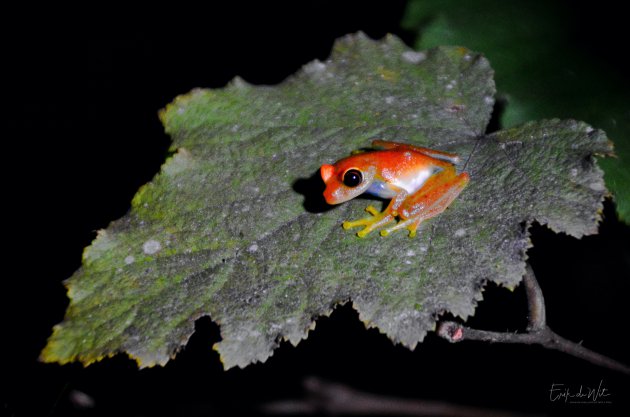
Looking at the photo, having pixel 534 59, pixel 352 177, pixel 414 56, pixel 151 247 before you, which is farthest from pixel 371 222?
pixel 534 59

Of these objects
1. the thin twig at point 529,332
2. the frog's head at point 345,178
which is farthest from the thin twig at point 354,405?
the frog's head at point 345,178

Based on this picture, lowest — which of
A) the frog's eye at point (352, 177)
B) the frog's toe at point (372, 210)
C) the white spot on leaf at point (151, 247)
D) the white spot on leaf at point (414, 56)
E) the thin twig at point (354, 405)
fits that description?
the thin twig at point (354, 405)

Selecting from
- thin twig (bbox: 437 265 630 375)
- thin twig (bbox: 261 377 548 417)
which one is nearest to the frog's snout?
thin twig (bbox: 437 265 630 375)

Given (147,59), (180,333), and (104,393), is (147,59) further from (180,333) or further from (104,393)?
(180,333)

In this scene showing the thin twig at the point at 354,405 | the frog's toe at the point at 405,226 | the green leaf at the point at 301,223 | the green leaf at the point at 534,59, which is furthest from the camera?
the thin twig at the point at 354,405

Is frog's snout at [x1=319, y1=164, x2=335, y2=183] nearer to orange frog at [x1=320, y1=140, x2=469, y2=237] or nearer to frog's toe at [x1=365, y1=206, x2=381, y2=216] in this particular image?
orange frog at [x1=320, y1=140, x2=469, y2=237]

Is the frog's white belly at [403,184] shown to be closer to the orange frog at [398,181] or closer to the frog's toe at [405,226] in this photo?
the orange frog at [398,181]
